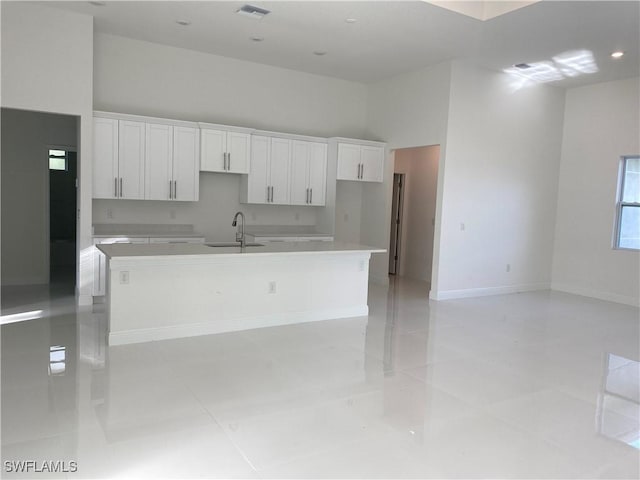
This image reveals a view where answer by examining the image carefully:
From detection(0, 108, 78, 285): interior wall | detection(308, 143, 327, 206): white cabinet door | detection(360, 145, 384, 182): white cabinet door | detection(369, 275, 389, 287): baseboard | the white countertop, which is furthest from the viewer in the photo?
detection(369, 275, 389, 287): baseboard

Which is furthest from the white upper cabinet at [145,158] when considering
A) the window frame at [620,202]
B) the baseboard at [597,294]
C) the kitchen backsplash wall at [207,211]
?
the window frame at [620,202]

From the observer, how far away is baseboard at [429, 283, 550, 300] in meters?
7.15

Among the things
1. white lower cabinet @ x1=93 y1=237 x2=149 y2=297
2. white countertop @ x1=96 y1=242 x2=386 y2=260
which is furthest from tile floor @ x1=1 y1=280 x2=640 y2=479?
white countertop @ x1=96 y1=242 x2=386 y2=260

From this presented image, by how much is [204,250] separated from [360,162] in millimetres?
3918

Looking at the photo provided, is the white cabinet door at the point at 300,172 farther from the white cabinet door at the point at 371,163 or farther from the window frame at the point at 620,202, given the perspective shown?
the window frame at the point at 620,202

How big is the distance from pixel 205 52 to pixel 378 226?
12.9ft

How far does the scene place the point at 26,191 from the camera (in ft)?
22.9

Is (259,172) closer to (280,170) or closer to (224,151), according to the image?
(280,170)

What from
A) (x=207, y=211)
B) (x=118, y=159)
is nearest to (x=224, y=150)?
(x=207, y=211)

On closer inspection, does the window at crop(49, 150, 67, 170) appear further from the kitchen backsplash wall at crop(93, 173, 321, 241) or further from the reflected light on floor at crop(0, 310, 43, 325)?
the reflected light on floor at crop(0, 310, 43, 325)

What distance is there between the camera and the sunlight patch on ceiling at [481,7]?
500 centimetres

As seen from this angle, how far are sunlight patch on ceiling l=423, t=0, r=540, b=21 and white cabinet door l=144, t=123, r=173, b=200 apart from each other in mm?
3720

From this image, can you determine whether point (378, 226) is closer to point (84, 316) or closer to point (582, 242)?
point (582, 242)
